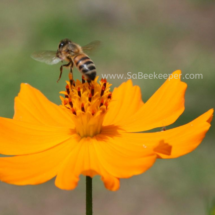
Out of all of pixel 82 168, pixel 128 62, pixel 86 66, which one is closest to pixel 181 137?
pixel 82 168

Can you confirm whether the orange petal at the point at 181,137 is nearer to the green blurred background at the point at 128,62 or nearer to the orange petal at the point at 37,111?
the orange petal at the point at 37,111

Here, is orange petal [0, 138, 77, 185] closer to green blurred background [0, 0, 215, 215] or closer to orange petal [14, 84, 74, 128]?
orange petal [14, 84, 74, 128]

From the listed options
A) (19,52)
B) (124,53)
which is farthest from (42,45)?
(124,53)

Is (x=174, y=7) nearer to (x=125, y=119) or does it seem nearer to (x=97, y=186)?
(x=97, y=186)

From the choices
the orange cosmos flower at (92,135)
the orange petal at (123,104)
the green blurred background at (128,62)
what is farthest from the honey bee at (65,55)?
the green blurred background at (128,62)

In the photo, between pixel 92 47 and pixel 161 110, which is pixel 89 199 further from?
pixel 92 47

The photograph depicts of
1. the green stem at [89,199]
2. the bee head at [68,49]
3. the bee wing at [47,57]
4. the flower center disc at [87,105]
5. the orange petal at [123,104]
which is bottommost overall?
the green stem at [89,199]

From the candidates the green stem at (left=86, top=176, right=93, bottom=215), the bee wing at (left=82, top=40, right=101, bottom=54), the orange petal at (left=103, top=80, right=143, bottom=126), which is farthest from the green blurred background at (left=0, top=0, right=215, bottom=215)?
the green stem at (left=86, top=176, right=93, bottom=215)
